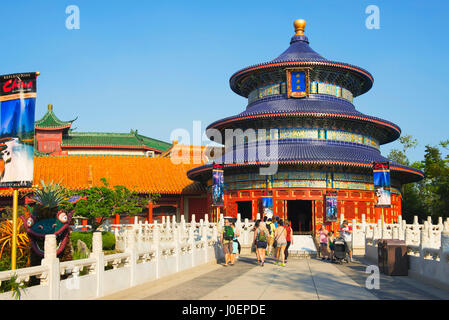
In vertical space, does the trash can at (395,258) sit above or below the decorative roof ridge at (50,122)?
below

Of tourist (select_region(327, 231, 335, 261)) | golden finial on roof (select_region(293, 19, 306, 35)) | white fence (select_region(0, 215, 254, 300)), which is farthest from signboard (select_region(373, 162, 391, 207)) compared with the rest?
golden finial on roof (select_region(293, 19, 306, 35))

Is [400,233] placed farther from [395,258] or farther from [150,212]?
[150,212]

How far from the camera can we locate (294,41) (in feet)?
144

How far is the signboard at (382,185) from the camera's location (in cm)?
2523

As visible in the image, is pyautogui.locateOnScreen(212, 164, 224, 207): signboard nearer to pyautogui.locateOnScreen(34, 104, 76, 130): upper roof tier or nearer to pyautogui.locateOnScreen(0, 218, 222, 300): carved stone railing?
pyautogui.locateOnScreen(0, 218, 222, 300): carved stone railing

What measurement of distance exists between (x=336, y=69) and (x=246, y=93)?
8562 mm

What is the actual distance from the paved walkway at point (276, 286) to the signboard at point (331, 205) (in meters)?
14.7

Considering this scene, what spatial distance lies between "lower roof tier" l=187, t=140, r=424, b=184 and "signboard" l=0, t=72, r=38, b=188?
23.0 metres

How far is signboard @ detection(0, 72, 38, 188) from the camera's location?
1130 cm

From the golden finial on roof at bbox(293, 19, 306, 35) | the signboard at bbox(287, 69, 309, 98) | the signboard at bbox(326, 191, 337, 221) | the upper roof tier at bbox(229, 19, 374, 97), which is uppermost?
the golden finial on roof at bbox(293, 19, 306, 35)

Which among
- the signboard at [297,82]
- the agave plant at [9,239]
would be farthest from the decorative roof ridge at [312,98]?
the agave plant at [9,239]

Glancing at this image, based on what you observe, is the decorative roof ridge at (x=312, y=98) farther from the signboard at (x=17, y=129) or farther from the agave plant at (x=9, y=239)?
the signboard at (x=17, y=129)

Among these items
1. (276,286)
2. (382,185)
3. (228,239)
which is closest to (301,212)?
(382,185)

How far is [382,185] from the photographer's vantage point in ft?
83.5
